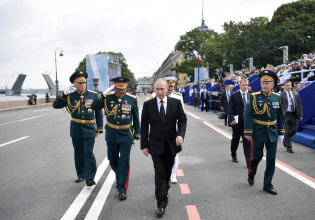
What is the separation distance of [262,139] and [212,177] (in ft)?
4.37

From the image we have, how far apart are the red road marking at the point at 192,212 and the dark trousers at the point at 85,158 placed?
1.89 meters

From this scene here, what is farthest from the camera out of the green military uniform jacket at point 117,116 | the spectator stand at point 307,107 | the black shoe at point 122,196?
the spectator stand at point 307,107

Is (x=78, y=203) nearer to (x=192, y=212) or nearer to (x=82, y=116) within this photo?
(x=82, y=116)

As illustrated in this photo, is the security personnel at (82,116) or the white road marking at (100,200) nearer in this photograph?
the white road marking at (100,200)

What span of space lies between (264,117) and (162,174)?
217 cm

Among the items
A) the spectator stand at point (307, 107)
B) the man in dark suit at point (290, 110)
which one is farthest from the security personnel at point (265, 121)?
the spectator stand at point (307, 107)

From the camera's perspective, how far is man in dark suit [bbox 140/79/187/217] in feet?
13.5

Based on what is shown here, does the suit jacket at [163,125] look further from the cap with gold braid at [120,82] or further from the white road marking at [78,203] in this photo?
the white road marking at [78,203]

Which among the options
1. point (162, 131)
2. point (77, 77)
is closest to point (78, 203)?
point (162, 131)

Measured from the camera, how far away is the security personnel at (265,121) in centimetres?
504

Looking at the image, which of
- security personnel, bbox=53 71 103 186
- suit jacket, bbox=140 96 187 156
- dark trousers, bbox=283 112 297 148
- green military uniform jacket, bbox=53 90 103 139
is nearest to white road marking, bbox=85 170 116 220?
security personnel, bbox=53 71 103 186

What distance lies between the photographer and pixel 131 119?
5070 mm

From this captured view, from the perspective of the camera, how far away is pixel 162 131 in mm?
4176

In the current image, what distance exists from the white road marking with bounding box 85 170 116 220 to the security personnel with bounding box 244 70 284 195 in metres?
2.59
